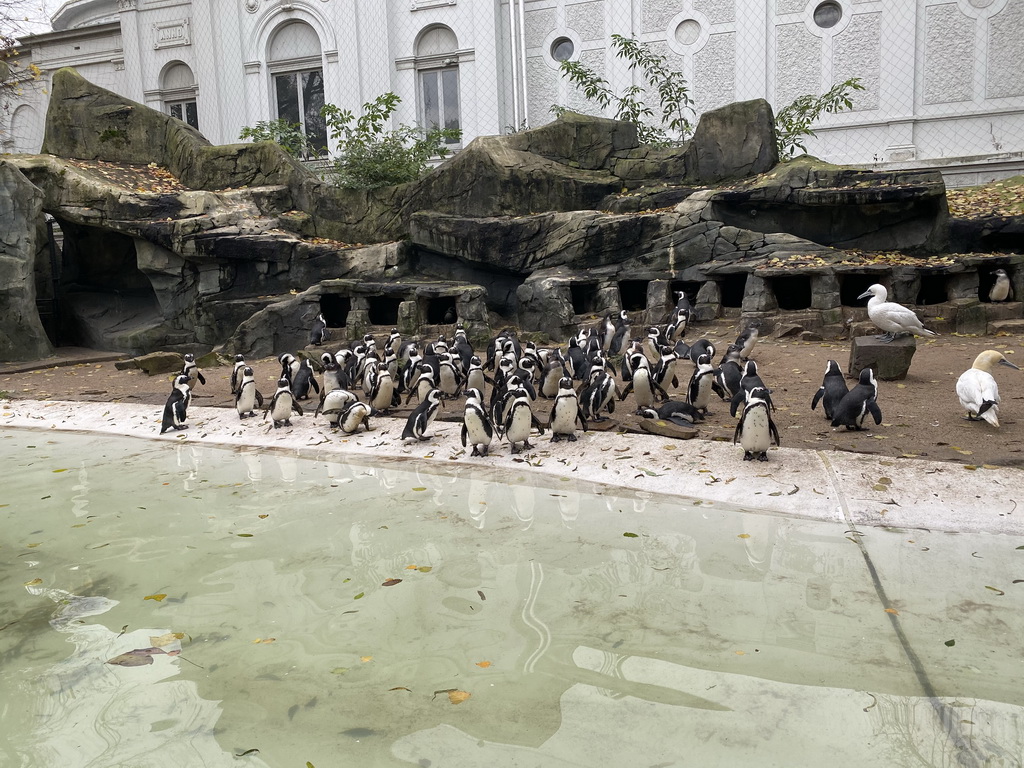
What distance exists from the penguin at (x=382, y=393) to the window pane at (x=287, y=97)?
14658mm

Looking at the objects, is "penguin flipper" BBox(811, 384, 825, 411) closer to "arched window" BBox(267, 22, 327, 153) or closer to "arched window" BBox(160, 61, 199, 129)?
"arched window" BBox(267, 22, 327, 153)

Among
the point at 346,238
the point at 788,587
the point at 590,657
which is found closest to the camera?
the point at 590,657

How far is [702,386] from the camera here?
7535 millimetres

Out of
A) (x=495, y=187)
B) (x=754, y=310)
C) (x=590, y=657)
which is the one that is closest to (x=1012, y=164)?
(x=754, y=310)

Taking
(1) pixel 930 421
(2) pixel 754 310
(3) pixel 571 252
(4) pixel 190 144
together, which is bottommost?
(1) pixel 930 421

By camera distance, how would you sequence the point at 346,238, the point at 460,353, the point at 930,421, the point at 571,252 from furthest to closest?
the point at 346,238 < the point at 571,252 < the point at 460,353 < the point at 930,421

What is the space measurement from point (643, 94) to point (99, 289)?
42.8ft

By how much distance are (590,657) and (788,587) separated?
1.29 meters

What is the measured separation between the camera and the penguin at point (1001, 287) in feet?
37.9

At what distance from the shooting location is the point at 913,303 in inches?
471

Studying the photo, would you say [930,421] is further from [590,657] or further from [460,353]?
[460,353]

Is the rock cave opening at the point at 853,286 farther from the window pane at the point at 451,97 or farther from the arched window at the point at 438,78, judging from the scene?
the window pane at the point at 451,97

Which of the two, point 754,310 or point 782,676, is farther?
point 754,310

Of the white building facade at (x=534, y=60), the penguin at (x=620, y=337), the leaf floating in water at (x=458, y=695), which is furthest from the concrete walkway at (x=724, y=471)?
the white building facade at (x=534, y=60)
